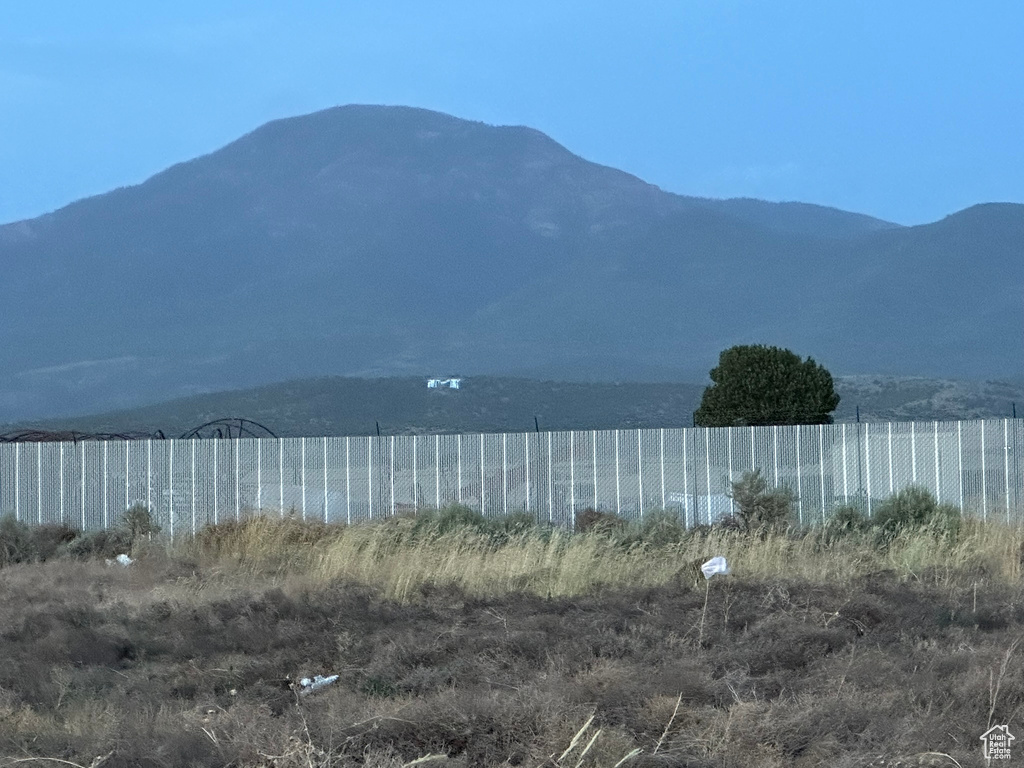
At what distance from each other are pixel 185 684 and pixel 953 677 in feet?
16.7

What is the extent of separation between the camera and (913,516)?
59.9ft

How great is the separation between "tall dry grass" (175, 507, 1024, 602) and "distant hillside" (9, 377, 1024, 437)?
67416mm

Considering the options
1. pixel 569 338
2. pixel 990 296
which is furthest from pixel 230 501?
pixel 990 296

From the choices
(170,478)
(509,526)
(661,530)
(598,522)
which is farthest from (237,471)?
(661,530)

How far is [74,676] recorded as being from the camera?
941 cm

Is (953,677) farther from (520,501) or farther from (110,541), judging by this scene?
(520,501)

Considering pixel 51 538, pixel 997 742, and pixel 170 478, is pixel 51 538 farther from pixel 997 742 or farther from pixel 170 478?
pixel 997 742

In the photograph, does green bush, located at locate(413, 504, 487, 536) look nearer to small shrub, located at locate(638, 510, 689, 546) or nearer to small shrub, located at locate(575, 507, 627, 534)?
small shrub, located at locate(575, 507, 627, 534)

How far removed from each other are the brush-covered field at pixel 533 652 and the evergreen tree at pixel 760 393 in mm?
14692

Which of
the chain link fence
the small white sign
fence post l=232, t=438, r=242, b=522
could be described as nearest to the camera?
the small white sign

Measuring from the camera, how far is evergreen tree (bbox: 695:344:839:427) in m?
32.3

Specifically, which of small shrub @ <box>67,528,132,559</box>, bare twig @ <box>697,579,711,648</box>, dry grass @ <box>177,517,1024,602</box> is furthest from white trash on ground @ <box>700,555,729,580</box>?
small shrub @ <box>67,528,132,559</box>

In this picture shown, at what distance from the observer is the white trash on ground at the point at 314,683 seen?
8.82m

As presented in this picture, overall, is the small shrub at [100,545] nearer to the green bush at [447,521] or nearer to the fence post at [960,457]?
the green bush at [447,521]
